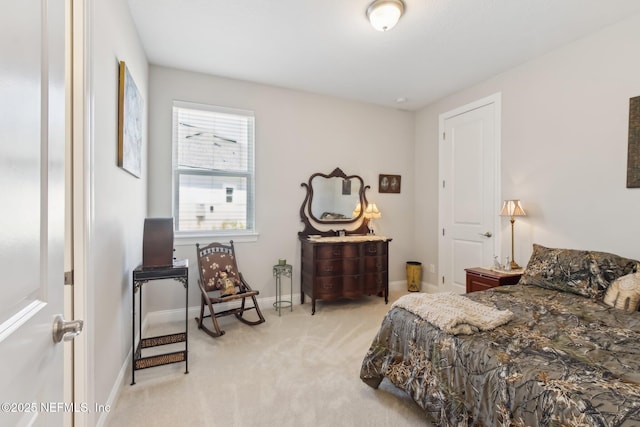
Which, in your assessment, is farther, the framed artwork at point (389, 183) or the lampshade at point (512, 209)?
the framed artwork at point (389, 183)

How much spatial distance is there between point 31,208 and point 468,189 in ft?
13.4

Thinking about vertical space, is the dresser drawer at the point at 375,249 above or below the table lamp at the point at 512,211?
below

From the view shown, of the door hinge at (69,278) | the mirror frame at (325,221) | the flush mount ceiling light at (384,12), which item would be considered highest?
the flush mount ceiling light at (384,12)

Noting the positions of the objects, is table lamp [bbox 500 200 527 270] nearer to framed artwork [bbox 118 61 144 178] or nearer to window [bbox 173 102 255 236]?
window [bbox 173 102 255 236]

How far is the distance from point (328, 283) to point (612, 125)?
3.08 meters

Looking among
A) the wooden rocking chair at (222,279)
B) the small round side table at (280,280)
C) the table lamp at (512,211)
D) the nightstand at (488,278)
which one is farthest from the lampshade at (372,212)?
the wooden rocking chair at (222,279)

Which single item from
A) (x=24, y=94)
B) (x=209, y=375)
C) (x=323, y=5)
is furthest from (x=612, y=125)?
(x=209, y=375)

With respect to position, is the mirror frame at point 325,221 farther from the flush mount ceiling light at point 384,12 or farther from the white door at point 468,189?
the flush mount ceiling light at point 384,12

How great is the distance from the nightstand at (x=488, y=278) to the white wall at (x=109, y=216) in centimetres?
315

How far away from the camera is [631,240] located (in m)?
2.40

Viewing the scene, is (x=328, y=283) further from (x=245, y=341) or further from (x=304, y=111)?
(x=304, y=111)

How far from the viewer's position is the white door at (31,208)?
0.53 meters

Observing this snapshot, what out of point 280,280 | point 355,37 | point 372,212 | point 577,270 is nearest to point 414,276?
point 372,212

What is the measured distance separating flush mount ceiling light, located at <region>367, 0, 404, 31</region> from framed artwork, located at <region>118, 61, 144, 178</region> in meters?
1.86
